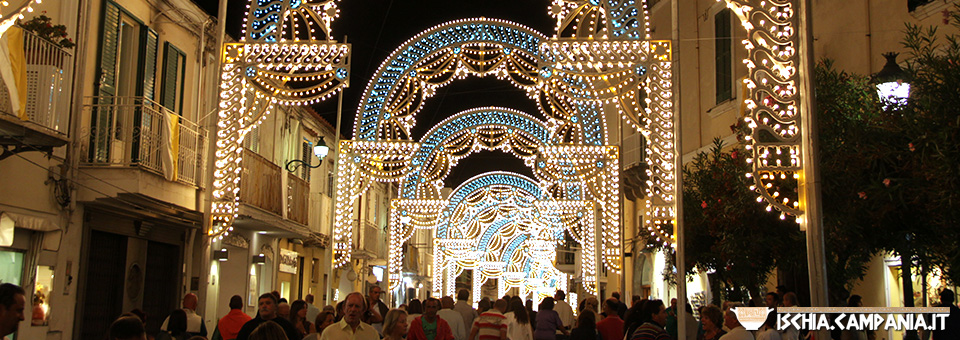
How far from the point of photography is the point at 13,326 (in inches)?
192

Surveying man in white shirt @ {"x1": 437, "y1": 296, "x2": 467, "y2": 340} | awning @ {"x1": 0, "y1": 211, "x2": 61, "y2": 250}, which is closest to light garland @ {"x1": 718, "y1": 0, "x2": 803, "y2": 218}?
→ man in white shirt @ {"x1": 437, "y1": 296, "x2": 467, "y2": 340}

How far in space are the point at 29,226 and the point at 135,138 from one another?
3.40 m

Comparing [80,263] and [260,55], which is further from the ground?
[260,55]

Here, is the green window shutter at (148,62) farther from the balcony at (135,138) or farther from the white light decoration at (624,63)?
the white light decoration at (624,63)

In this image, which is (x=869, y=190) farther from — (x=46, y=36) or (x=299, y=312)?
(x=46, y=36)

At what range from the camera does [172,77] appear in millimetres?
17344

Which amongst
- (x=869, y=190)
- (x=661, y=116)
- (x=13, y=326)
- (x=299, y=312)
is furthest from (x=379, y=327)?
(x=13, y=326)

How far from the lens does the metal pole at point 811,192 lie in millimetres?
8438

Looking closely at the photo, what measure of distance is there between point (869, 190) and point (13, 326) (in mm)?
8628

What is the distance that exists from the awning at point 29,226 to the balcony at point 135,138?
1.26 m

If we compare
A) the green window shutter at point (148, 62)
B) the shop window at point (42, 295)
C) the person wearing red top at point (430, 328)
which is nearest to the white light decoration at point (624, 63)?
the person wearing red top at point (430, 328)

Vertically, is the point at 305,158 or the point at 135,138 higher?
the point at 305,158

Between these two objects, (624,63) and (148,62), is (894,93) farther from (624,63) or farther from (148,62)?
(148,62)

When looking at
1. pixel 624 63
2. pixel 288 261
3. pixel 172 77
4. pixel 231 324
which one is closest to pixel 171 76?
pixel 172 77
